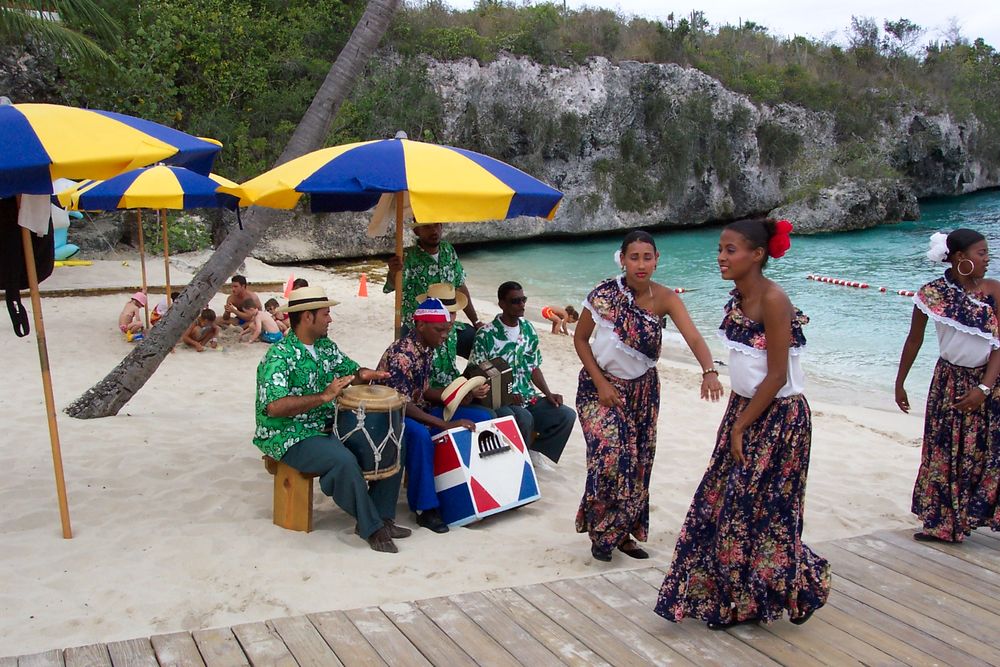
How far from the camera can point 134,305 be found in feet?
37.4

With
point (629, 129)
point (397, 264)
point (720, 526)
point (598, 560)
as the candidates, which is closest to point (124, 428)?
point (397, 264)

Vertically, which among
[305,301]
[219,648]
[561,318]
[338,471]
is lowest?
[561,318]

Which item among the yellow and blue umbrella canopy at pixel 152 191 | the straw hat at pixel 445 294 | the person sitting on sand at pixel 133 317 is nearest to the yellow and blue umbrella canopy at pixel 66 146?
the straw hat at pixel 445 294

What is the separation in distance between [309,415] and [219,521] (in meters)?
0.92

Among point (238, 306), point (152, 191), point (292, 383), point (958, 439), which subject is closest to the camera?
point (292, 383)

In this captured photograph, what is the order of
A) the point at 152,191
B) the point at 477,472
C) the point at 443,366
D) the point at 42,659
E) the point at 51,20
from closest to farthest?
the point at 42,659 → the point at 477,472 → the point at 443,366 → the point at 152,191 → the point at 51,20

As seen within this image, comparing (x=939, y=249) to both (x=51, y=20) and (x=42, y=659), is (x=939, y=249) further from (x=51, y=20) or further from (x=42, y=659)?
(x=51, y=20)

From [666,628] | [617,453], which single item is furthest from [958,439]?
[666,628]

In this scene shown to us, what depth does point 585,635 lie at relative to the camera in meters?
3.49

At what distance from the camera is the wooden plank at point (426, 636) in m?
3.26

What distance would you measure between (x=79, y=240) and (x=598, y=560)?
61.4ft

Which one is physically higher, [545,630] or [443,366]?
[443,366]

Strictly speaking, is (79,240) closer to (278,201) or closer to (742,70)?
(278,201)

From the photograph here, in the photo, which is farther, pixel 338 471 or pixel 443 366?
pixel 443 366
